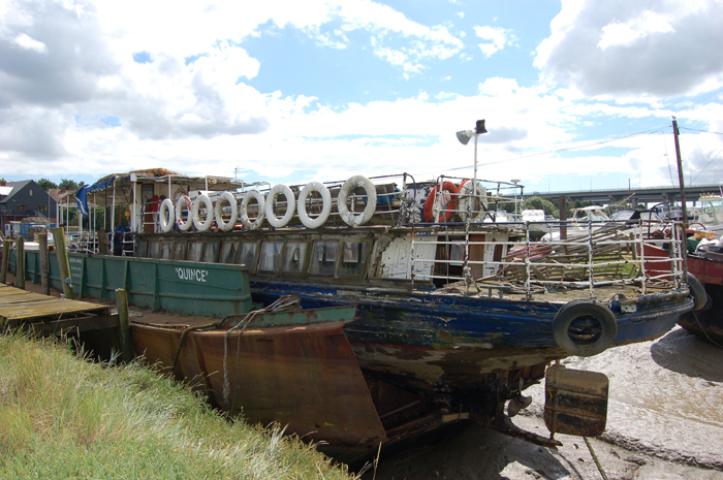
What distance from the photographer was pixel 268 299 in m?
9.52

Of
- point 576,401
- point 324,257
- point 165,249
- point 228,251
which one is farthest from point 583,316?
point 165,249

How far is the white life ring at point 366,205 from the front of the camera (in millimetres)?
8336

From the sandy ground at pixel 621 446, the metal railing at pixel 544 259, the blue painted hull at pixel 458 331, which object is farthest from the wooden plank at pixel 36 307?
the metal railing at pixel 544 259

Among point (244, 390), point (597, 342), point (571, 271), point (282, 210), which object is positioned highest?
point (282, 210)

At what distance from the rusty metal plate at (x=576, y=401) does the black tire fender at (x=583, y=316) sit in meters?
0.72

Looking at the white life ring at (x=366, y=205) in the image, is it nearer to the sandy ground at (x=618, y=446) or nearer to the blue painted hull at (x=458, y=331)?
the blue painted hull at (x=458, y=331)

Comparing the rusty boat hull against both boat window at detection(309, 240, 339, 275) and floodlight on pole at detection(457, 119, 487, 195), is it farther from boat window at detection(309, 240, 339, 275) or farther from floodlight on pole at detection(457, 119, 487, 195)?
floodlight on pole at detection(457, 119, 487, 195)

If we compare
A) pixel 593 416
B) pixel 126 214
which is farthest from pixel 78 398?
pixel 126 214

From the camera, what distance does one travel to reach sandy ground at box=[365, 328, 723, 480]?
8492 mm

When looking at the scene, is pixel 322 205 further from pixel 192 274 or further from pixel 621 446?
pixel 621 446

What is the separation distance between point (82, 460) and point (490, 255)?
7.10 m

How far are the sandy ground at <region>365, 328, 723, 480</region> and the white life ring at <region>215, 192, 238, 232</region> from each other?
5.38m

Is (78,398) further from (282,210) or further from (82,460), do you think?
(282,210)

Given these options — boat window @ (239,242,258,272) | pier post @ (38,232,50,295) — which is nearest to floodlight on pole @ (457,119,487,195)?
boat window @ (239,242,258,272)
